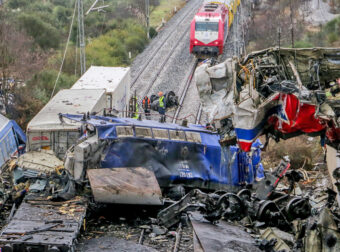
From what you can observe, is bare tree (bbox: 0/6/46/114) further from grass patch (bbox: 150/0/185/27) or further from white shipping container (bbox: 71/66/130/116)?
grass patch (bbox: 150/0/185/27)

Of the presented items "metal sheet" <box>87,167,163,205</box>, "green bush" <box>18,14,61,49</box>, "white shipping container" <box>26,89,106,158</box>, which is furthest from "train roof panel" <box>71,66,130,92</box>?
"green bush" <box>18,14,61,49</box>

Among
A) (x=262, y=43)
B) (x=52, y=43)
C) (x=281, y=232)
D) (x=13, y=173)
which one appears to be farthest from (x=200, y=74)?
(x=52, y=43)

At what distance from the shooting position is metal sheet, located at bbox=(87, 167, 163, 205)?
13492 millimetres

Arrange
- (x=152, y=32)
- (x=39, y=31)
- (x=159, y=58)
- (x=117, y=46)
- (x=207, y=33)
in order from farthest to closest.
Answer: (x=152, y=32) → (x=39, y=31) → (x=117, y=46) → (x=159, y=58) → (x=207, y=33)

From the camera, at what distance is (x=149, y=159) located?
51.6 ft

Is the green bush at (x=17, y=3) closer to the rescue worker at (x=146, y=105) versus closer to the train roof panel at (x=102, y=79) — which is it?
the train roof panel at (x=102, y=79)

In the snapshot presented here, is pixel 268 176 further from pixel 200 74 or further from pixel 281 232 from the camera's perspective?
pixel 200 74

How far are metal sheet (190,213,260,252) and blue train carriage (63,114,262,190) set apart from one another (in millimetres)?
2663

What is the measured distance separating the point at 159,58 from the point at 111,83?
13.6m

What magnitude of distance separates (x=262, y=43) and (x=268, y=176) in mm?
25117

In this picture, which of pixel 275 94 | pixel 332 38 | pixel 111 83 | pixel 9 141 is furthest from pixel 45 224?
pixel 332 38

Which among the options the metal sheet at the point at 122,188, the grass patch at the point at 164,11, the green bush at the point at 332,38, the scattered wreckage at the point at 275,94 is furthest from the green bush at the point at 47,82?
the grass patch at the point at 164,11

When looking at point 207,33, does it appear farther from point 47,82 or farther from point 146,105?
point 146,105

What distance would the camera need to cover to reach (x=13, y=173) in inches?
620
